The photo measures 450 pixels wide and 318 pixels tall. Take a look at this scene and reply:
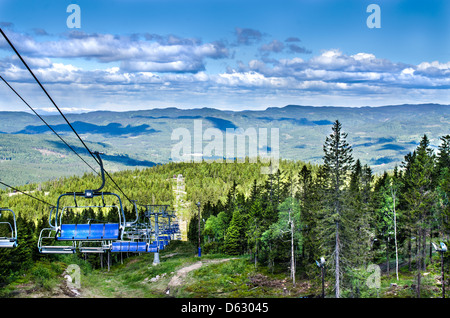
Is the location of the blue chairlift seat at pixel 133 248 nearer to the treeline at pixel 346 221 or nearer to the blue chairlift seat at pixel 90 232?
the blue chairlift seat at pixel 90 232

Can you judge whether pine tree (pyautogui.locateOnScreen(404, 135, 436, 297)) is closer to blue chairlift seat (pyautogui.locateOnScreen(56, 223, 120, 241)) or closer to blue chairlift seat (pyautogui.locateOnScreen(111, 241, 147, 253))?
blue chairlift seat (pyautogui.locateOnScreen(111, 241, 147, 253))

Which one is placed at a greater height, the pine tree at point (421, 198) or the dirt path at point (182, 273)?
the pine tree at point (421, 198)

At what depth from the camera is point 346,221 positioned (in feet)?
131

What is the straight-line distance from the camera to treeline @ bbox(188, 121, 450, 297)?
40.2m

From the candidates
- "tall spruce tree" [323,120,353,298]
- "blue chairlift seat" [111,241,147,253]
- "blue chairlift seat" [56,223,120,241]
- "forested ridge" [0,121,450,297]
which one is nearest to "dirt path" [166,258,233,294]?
"forested ridge" [0,121,450,297]

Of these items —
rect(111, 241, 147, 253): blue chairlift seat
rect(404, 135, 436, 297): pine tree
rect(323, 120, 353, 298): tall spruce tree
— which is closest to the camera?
rect(111, 241, 147, 253): blue chairlift seat

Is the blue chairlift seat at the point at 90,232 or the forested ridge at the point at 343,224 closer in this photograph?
the blue chairlift seat at the point at 90,232

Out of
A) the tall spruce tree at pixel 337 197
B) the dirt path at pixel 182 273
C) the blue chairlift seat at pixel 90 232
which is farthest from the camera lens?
the dirt path at pixel 182 273

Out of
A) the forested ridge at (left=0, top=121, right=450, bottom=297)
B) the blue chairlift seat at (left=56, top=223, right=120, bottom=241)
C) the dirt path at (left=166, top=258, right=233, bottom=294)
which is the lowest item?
the dirt path at (left=166, top=258, right=233, bottom=294)

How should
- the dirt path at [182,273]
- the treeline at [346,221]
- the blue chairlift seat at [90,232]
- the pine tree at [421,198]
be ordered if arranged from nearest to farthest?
the blue chairlift seat at [90,232], the treeline at [346,221], the pine tree at [421,198], the dirt path at [182,273]

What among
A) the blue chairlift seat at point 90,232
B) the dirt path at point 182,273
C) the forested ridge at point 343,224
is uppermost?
the blue chairlift seat at point 90,232

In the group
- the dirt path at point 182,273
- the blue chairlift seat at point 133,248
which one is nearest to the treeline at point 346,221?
the dirt path at point 182,273

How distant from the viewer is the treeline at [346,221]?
132ft
